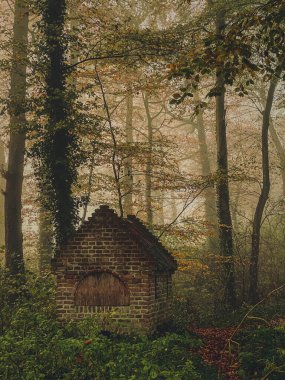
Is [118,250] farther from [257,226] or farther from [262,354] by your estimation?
[257,226]

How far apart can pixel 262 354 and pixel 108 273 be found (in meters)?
3.88

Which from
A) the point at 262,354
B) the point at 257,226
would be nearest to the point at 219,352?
the point at 262,354

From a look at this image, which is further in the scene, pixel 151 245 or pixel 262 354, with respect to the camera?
pixel 151 245

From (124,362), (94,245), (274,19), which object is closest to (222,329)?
(94,245)

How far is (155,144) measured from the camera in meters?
16.6

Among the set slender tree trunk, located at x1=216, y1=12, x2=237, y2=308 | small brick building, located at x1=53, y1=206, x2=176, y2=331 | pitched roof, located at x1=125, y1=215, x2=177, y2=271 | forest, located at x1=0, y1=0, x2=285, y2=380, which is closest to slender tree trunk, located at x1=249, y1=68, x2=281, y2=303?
forest, located at x1=0, y1=0, x2=285, y2=380

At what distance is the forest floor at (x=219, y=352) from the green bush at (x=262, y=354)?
0.23 metres

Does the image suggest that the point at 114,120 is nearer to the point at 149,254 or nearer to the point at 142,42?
the point at 142,42

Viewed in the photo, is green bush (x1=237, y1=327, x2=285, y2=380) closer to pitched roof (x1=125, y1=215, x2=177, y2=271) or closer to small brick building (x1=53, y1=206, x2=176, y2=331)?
small brick building (x1=53, y1=206, x2=176, y2=331)

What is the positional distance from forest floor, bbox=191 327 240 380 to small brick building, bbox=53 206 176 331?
4.64ft

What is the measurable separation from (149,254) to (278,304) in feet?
24.5

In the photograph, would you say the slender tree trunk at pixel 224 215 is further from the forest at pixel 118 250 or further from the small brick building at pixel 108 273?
the small brick building at pixel 108 273

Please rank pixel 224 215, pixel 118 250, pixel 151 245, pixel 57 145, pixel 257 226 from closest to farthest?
pixel 118 250 → pixel 151 245 → pixel 57 145 → pixel 224 215 → pixel 257 226

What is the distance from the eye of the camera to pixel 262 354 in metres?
8.80
